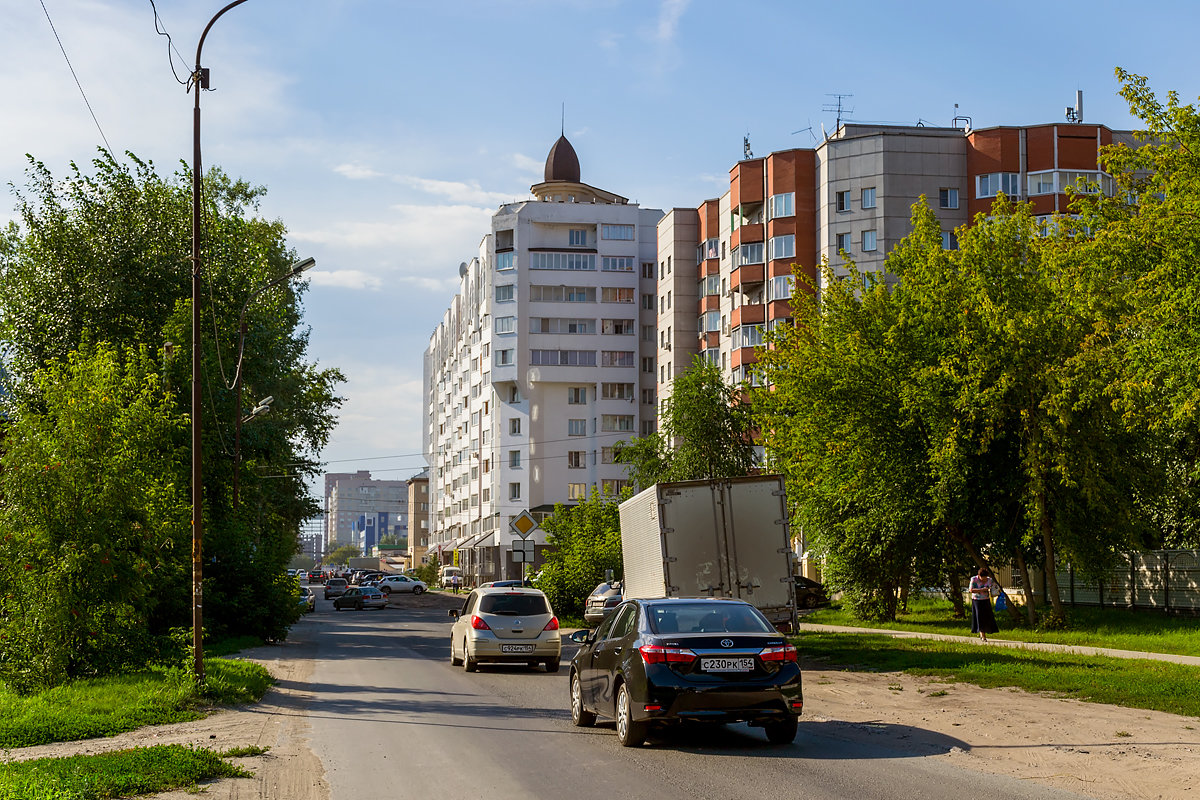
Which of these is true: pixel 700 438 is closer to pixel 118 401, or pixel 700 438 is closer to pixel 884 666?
pixel 884 666

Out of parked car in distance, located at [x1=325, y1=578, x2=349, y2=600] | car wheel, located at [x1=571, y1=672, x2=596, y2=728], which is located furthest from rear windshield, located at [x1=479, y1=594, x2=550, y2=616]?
parked car in distance, located at [x1=325, y1=578, x2=349, y2=600]

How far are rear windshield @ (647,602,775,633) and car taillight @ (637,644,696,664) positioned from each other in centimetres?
41

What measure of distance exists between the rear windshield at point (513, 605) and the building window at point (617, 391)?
7638 centimetres

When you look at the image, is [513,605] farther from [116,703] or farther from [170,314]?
[170,314]

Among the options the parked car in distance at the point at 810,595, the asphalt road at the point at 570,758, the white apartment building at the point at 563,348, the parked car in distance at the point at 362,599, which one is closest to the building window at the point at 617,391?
the white apartment building at the point at 563,348

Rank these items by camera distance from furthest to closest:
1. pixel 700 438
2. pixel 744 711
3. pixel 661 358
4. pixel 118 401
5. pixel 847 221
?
1. pixel 661 358
2. pixel 847 221
3. pixel 700 438
4. pixel 118 401
5. pixel 744 711

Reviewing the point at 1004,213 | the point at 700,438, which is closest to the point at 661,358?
the point at 700,438

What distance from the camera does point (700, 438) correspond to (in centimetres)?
4484

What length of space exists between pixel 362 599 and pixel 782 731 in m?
59.7

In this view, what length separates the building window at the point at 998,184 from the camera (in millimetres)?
63938

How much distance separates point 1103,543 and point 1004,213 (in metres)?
9.36

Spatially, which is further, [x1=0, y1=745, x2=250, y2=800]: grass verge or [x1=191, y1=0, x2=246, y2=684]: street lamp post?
[x1=191, y1=0, x2=246, y2=684]: street lamp post

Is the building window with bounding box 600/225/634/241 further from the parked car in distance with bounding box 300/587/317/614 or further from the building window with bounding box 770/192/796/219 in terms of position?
the parked car in distance with bounding box 300/587/317/614

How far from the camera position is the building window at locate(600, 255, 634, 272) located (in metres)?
101
